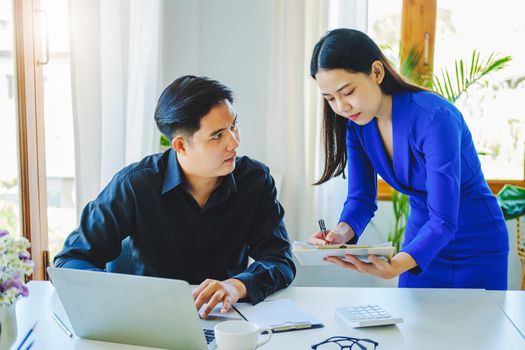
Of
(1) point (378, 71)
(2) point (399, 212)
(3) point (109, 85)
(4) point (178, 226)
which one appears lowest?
(2) point (399, 212)

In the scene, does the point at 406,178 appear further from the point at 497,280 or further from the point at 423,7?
the point at 423,7

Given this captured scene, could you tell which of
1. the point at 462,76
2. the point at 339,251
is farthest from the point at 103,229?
the point at 462,76

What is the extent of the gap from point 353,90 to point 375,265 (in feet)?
1.59

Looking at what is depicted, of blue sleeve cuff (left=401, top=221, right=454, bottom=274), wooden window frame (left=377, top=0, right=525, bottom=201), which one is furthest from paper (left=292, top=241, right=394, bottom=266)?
wooden window frame (left=377, top=0, right=525, bottom=201)

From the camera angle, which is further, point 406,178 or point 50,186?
point 50,186

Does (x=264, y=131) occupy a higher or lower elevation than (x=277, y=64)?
lower

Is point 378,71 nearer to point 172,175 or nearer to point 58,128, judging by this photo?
point 172,175

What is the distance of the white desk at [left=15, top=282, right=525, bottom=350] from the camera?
3.95ft

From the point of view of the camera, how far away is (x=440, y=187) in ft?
4.98

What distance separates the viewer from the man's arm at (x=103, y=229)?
159cm

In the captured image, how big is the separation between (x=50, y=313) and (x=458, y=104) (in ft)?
8.79

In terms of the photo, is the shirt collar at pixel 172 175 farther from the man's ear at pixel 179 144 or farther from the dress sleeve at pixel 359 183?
the dress sleeve at pixel 359 183

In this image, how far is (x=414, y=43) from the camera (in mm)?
3361

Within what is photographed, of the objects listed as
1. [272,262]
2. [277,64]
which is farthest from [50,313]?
[277,64]
